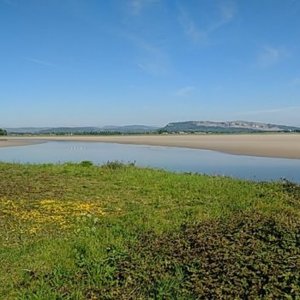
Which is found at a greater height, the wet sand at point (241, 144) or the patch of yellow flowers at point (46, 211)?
the patch of yellow flowers at point (46, 211)

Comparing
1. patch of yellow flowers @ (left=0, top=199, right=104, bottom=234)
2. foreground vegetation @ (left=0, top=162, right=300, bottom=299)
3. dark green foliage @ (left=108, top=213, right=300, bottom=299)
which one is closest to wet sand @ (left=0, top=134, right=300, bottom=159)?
foreground vegetation @ (left=0, top=162, right=300, bottom=299)

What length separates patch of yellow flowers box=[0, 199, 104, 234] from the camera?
27.2 feet

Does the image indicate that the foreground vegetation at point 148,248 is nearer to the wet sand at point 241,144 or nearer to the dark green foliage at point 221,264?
the dark green foliage at point 221,264

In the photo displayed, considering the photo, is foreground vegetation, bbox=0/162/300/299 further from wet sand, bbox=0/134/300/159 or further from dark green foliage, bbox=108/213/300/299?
wet sand, bbox=0/134/300/159

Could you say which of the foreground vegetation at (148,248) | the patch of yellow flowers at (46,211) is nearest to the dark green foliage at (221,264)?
the foreground vegetation at (148,248)

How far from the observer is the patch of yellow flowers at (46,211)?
8.30 meters

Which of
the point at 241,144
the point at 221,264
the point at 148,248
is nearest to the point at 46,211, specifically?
the point at 148,248

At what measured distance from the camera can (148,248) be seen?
592cm

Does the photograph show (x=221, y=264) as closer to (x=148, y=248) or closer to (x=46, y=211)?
(x=148, y=248)

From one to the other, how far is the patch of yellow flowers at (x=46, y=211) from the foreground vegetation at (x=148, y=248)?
0.02 meters

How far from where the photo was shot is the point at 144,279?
5.00 m

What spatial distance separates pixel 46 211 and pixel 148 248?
13.3ft

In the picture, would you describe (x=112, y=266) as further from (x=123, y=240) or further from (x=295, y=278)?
(x=295, y=278)

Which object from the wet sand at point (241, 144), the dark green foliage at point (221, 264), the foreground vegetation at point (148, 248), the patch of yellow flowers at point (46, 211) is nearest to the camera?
the dark green foliage at point (221, 264)
